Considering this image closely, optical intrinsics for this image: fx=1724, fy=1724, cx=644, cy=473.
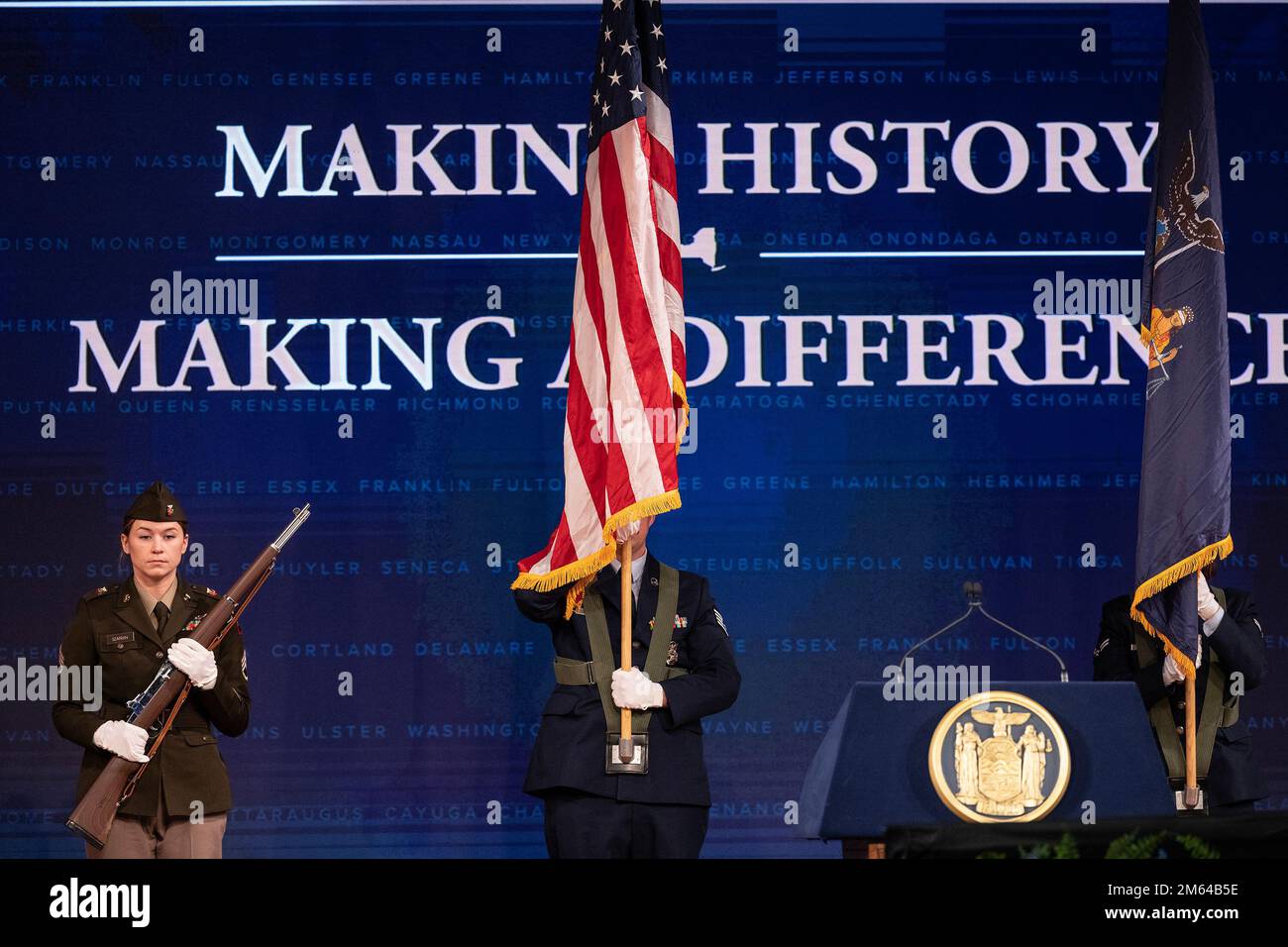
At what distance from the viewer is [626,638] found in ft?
15.7

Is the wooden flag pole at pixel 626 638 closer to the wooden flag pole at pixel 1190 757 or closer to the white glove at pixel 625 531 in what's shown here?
the white glove at pixel 625 531

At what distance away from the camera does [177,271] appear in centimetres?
648

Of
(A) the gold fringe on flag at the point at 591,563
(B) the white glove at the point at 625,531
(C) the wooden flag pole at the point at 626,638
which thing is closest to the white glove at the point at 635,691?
(C) the wooden flag pole at the point at 626,638

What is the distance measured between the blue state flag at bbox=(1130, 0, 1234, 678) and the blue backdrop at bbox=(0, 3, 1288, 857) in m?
1.41

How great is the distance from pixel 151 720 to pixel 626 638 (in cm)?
132

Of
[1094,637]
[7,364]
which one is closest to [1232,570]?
[1094,637]

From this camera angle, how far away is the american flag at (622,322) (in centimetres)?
492

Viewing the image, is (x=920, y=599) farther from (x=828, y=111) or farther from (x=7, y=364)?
(x=7, y=364)

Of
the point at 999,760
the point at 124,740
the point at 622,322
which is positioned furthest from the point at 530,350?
the point at 999,760

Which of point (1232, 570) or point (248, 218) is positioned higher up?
point (248, 218)

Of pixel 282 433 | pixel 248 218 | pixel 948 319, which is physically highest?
pixel 248 218
